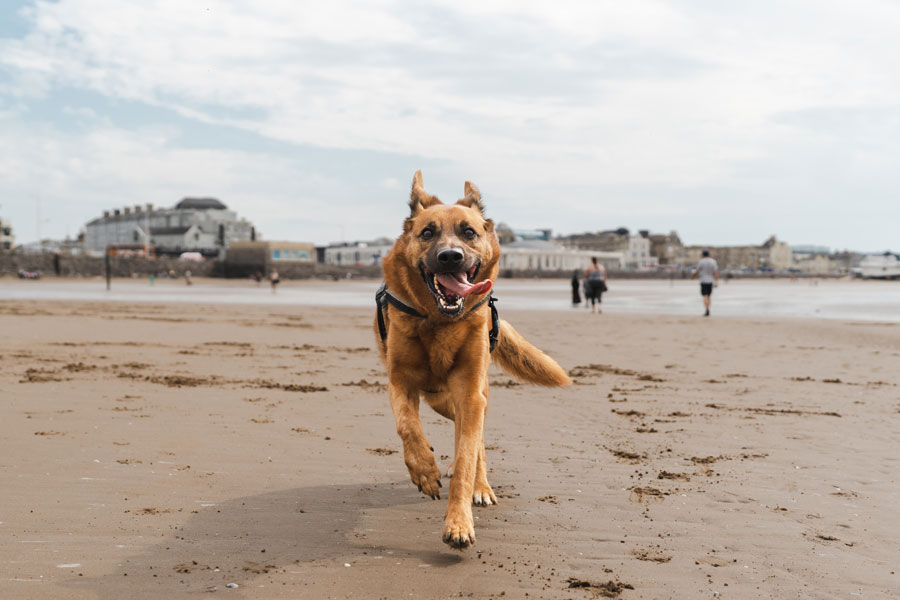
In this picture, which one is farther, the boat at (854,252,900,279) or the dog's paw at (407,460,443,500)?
the boat at (854,252,900,279)

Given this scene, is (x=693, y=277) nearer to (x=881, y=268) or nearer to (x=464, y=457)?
(x=464, y=457)

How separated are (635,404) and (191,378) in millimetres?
5627

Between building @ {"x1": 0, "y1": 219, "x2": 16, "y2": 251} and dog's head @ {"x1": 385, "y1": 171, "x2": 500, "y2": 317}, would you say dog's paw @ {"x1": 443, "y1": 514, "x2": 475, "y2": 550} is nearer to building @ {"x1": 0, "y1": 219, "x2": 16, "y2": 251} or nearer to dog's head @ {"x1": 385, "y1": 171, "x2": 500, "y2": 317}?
dog's head @ {"x1": 385, "y1": 171, "x2": 500, "y2": 317}

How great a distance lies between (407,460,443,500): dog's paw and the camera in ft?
13.6

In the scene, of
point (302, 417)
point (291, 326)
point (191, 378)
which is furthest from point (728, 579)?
point (291, 326)

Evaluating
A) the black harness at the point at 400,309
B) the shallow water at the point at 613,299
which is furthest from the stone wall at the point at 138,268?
the black harness at the point at 400,309

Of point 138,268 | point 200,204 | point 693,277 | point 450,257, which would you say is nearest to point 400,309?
point 450,257

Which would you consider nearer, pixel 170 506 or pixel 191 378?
pixel 170 506

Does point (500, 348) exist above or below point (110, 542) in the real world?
above

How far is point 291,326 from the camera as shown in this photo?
19.5 metres

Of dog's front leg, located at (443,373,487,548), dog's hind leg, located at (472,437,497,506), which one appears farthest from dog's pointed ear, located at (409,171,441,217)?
dog's hind leg, located at (472,437,497,506)

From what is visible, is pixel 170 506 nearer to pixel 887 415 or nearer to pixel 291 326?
pixel 887 415

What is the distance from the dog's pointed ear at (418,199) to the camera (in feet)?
16.5

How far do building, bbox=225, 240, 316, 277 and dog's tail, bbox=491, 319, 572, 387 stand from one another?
87.8 metres
